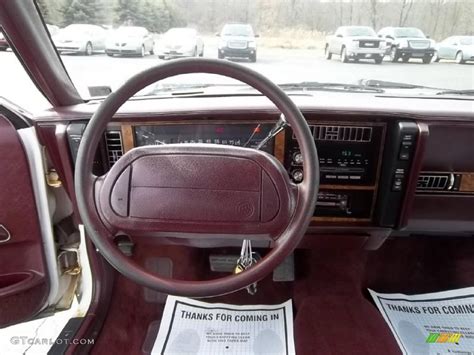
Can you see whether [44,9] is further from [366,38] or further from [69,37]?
[366,38]

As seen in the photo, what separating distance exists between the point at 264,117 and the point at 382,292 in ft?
3.46

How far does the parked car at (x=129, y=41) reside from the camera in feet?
5.21

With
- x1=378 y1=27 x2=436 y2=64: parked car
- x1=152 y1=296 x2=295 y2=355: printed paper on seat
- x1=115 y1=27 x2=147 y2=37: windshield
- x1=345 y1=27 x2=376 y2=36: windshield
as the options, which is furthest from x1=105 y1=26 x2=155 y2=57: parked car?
x1=152 y1=296 x2=295 y2=355: printed paper on seat

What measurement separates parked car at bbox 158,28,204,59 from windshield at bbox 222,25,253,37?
4.4 inches

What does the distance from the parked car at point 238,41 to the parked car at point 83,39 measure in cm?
45

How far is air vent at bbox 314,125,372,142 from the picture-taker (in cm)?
138

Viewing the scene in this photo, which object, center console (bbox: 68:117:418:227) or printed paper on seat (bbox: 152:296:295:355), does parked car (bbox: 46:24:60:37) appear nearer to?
center console (bbox: 68:117:418:227)

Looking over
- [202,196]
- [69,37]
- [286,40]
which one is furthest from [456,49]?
[69,37]

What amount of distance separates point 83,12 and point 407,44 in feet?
4.07

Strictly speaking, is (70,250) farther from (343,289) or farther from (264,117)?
(343,289)

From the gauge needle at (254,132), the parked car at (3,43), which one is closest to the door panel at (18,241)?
the parked car at (3,43)

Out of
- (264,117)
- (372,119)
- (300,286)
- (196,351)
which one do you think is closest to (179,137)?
(264,117)

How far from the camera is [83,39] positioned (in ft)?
5.18

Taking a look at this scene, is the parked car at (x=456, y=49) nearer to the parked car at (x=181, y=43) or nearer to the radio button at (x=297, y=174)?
the radio button at (x=297, y=174)
